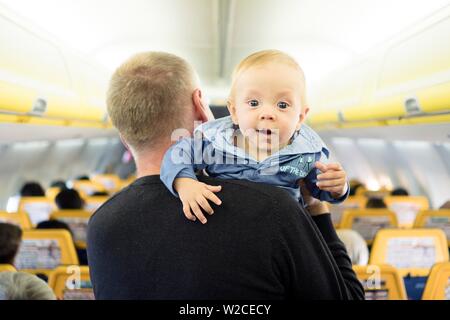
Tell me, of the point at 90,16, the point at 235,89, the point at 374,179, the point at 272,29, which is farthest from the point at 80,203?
the point at 374,179

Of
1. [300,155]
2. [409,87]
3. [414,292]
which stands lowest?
[414,292]

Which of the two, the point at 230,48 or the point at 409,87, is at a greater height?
the point at 230,48

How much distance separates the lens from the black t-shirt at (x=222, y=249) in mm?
1036

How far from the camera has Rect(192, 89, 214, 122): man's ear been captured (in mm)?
1303

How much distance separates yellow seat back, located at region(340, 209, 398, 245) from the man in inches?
125

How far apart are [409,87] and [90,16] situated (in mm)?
2681

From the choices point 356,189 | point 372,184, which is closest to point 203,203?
point 356,189

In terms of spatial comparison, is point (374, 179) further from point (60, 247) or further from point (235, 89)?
point (235, 89)

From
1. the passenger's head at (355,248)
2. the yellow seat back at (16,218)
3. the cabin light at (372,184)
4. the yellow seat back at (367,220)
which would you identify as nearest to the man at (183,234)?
the passenger's head at (355,248)

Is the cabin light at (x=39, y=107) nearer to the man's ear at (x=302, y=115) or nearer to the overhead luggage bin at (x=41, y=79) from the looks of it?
the overhead luggage bin at (x=41, y=79)

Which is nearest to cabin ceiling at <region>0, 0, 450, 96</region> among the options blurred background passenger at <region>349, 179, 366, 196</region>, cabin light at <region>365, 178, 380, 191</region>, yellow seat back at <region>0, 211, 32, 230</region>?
yellow seat back at <region>0, 211, 32, 230</region>

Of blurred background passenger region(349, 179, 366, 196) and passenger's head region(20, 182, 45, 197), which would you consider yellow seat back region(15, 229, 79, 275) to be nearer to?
passenger's head region(20, 182, 45, 197)

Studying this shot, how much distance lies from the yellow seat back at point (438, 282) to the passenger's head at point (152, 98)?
5.05 feet

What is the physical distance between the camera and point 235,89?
135 centimetres
